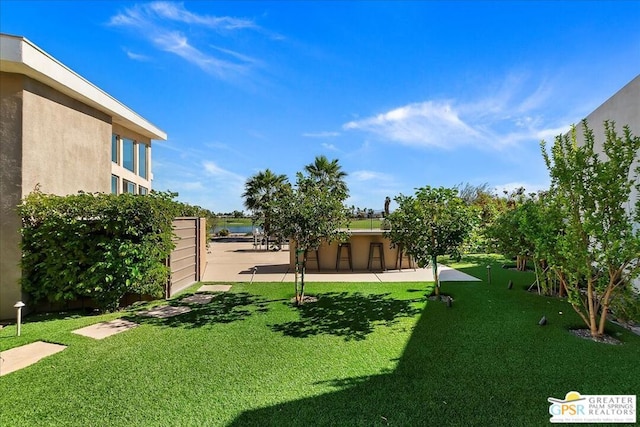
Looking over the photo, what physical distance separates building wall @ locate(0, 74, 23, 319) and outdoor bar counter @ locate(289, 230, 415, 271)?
7.46 m

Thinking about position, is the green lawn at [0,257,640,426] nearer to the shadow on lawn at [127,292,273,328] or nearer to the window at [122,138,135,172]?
the shadow on lawn at [127,292,273,328]

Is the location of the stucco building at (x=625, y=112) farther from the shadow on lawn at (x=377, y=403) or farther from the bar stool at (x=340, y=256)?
the bar stool at (x=340, y=256)

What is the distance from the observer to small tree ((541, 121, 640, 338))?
4398mm

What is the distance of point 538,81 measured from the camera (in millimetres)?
9586

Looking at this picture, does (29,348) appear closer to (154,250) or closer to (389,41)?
(154,250)

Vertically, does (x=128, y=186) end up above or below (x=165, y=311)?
above

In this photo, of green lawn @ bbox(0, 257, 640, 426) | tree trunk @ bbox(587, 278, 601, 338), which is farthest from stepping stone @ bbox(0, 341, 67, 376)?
tree trunk @ bbox(587, 278, 601, 338)

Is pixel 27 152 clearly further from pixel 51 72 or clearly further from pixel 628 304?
pixel 628 304

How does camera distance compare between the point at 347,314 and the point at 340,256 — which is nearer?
Answer: the point at 347,314

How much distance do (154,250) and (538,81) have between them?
11.9m

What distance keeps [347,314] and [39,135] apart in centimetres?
764

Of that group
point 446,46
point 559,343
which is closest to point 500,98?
point 446,46

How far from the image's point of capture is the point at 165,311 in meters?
6.57

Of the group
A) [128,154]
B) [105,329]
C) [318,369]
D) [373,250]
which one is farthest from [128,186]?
[318,369]
